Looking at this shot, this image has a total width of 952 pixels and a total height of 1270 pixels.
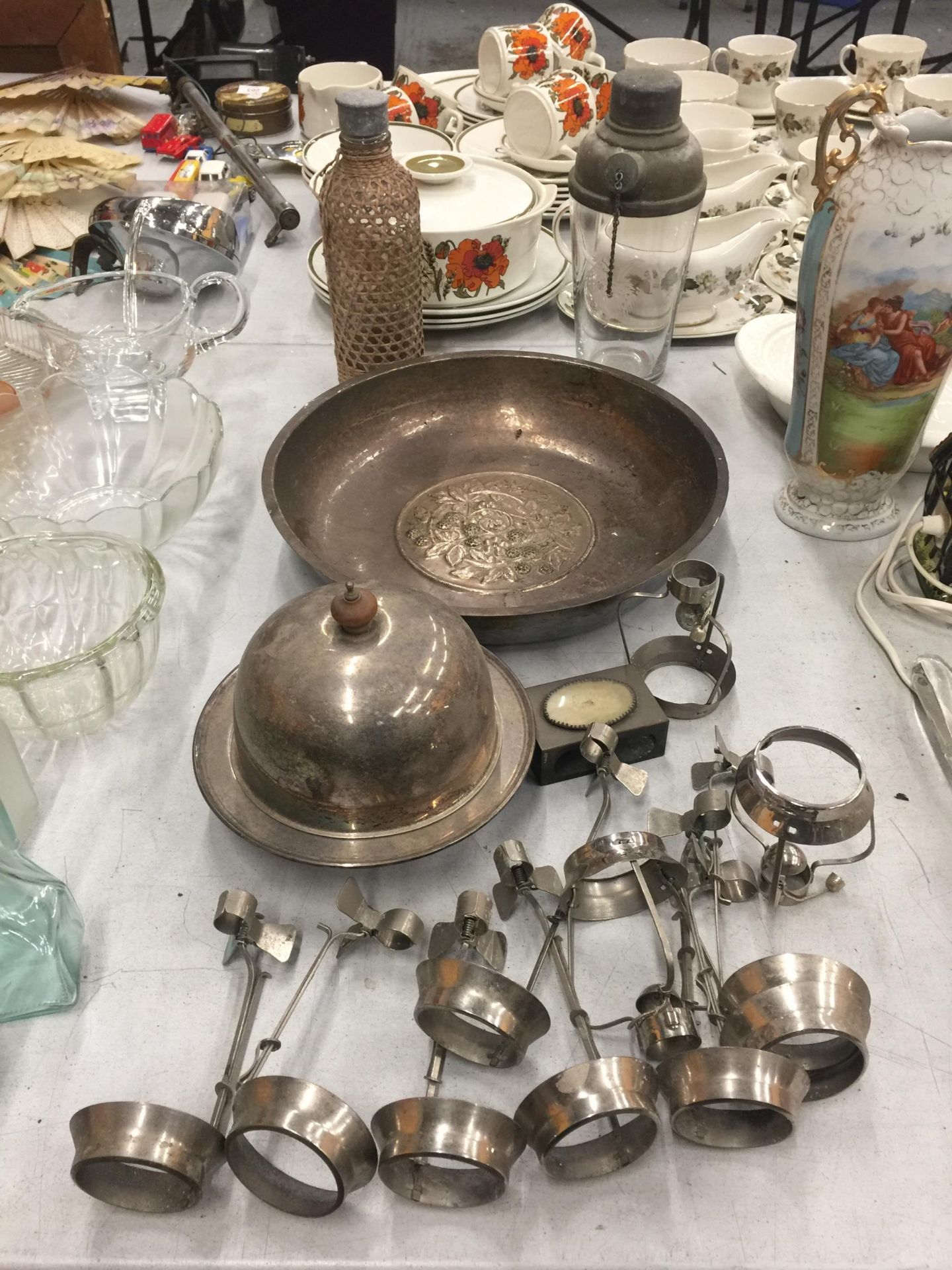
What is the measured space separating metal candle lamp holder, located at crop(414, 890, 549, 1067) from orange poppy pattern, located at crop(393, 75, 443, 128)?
1339 millimetres

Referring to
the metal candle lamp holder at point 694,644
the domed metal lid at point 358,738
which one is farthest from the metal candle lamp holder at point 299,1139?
the metal candle lamp holder at point 694,644

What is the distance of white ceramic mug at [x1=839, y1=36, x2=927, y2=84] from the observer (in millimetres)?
1449

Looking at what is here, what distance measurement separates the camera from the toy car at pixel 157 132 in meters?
1.52

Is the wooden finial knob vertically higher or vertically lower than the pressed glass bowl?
higher

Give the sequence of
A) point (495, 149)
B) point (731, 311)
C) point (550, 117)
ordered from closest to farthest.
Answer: point (731, 311), point (550, 117), point (495, 149)

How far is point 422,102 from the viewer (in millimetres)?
1498

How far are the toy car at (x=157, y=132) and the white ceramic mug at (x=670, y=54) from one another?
738mm

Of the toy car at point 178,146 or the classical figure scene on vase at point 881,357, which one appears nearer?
the classical figure scene on vase at point 881,357

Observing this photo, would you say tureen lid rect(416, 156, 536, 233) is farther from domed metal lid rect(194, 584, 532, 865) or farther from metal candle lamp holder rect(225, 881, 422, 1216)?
metal candle lamp holder rect(225, 881, 422, 1216)

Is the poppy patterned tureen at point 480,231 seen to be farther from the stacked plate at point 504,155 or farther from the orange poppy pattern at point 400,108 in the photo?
the orange poppy pattern at point 400,108

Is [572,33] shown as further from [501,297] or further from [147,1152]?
[147,1152]

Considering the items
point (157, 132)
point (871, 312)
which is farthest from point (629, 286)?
point (157, 132)

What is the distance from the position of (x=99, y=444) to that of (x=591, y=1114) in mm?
796

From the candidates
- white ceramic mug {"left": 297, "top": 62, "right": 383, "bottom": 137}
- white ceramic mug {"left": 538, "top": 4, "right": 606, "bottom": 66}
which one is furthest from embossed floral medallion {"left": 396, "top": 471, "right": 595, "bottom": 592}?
white ceramic mug {"left": 538, "top": 4, "right": 606, "bottom": 66}
